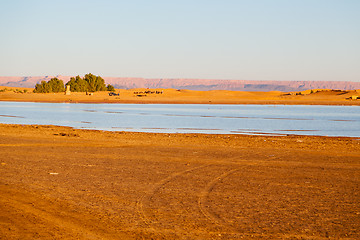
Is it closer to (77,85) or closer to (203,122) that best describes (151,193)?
(203,122)

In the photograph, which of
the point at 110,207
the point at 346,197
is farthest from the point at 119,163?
the point at 346,197

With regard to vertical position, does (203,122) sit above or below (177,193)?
below

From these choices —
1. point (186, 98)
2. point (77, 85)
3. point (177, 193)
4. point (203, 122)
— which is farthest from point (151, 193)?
point (77, 85)

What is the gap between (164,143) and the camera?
20797mm

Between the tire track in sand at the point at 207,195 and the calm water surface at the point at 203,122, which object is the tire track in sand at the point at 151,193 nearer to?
the tire track in sand at the point at 207,195

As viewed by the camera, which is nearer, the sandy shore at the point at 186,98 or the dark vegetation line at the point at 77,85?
the sandy shore at the point at 186,98

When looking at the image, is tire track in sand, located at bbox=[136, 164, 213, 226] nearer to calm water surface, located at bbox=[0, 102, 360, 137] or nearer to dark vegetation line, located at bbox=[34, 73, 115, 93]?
calm water surface, located at bbox=[0, 102, 360, 137]

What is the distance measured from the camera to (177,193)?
10.2 m

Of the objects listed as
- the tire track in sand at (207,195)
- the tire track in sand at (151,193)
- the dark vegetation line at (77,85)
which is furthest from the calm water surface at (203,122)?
the dark vegetation line at (77,85)

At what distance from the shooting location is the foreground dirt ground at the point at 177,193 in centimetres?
757

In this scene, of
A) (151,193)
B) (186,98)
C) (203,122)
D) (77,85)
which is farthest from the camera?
(77,85)

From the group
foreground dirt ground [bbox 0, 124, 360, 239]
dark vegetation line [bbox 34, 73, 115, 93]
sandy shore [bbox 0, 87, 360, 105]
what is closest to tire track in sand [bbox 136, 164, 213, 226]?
foreground dirt ground [bbox 0, 124, 360, 239]

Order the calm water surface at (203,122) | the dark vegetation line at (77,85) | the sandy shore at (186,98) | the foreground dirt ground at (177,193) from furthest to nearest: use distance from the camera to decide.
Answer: the dark vegetation line at (77,85) → the sandy shore at (186,98) → the calm water surface at (203,122) → the foreground dirt ground at (177,193)

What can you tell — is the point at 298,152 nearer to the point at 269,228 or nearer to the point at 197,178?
the point at 197,178
